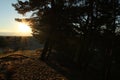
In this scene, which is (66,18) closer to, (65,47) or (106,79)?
(106,79)

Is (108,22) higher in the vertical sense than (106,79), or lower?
higher

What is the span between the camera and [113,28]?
24.3 meters

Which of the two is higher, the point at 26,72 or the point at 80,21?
the point at 80,21

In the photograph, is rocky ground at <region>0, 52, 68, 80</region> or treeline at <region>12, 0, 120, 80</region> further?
treeline at <region>12, 0, 120, 80</region>

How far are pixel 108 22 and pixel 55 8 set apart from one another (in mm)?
5836

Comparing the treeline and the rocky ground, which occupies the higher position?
the treeline

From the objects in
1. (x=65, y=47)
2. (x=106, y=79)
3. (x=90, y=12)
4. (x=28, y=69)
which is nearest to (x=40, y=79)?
(x=28, y=69)

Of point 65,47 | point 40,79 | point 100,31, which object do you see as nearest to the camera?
point 40,79

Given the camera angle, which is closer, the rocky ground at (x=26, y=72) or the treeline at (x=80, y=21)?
the rocky ground at (x=26, y=72)

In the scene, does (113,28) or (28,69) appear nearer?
(28,69)

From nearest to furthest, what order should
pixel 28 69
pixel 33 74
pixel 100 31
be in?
pixel 33 74 < pixel 28 69 < pixel 100 31

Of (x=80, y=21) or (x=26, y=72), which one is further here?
(x=80, y=21)

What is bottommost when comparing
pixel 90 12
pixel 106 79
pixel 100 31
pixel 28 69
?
pixel 106 79

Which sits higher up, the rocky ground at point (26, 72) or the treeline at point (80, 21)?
the treeline at point (80, 21)
